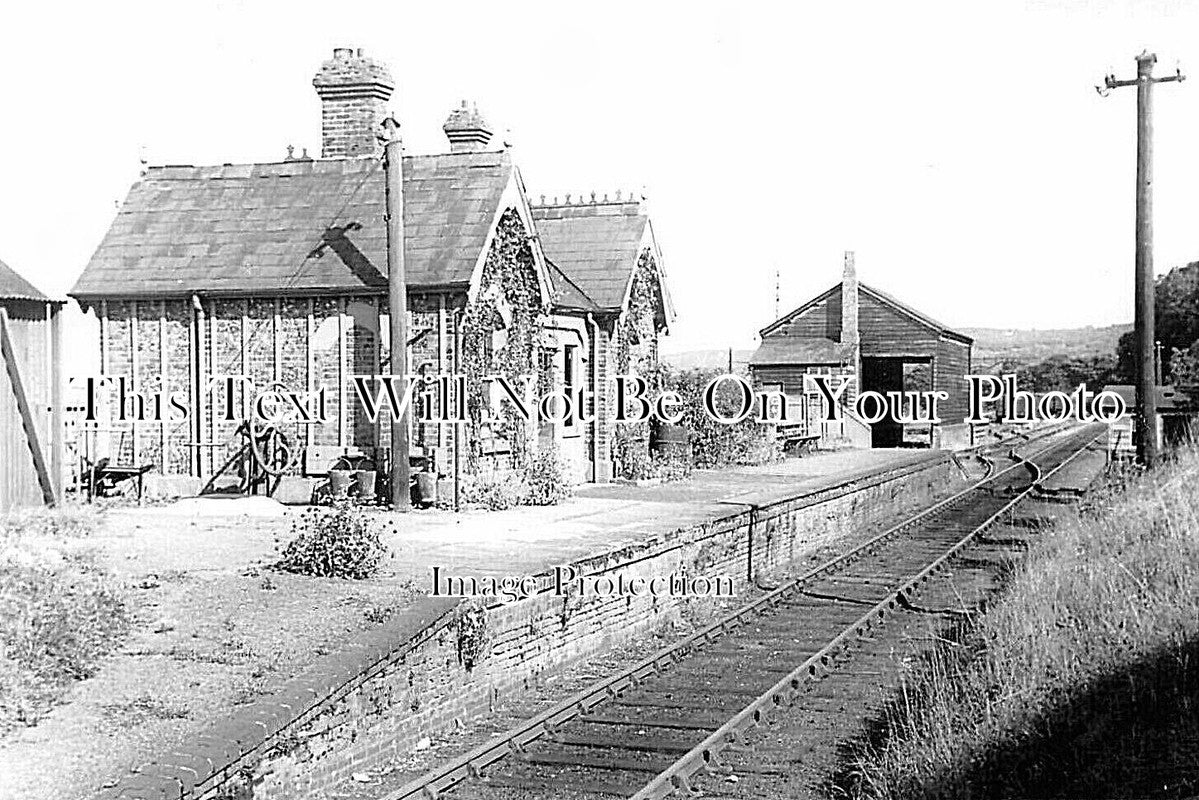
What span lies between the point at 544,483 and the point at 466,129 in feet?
28.1

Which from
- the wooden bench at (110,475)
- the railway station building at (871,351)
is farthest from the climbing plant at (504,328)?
the railway station building at (871,351)

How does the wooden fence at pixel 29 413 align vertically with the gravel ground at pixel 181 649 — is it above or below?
above

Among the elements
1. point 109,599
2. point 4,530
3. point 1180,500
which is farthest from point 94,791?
point 1180,500

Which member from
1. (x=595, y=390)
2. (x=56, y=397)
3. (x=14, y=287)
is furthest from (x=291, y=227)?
(x=595, y=390)

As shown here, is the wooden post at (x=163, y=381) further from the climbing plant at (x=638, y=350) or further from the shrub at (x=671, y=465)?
the shrub at (x=671, y=465)

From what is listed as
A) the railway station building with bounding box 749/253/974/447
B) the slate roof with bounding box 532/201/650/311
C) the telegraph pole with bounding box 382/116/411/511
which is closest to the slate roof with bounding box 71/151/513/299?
the telegraph pole with bounding box 382/116/411/511

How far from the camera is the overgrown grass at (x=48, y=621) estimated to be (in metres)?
8.58

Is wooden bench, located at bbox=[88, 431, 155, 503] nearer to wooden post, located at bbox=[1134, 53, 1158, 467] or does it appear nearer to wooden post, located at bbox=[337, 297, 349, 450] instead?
wooden post, located at bbox=[337, 297, 349, 450]

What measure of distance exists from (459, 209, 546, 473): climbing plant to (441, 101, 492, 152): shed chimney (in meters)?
4.95

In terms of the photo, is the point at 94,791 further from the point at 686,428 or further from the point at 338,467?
the point at 686,428

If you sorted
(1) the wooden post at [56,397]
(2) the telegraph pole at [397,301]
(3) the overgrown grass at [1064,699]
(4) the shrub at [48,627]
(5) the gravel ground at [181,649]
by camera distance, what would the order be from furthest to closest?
1. (2) the telegraph pole at [397,301]
2. (1) the wooden post at [56,397]
3. (4) the shrub at [48,627]
4. (5) the gravel ground at [181,649]
5. (3) the overgrown grass at [1064,699]

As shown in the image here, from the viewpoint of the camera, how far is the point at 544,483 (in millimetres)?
20156

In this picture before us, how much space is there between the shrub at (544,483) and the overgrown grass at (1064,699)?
827cm

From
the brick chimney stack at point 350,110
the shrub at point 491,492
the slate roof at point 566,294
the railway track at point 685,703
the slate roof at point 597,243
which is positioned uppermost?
the brick chimney stack at point 350,110
